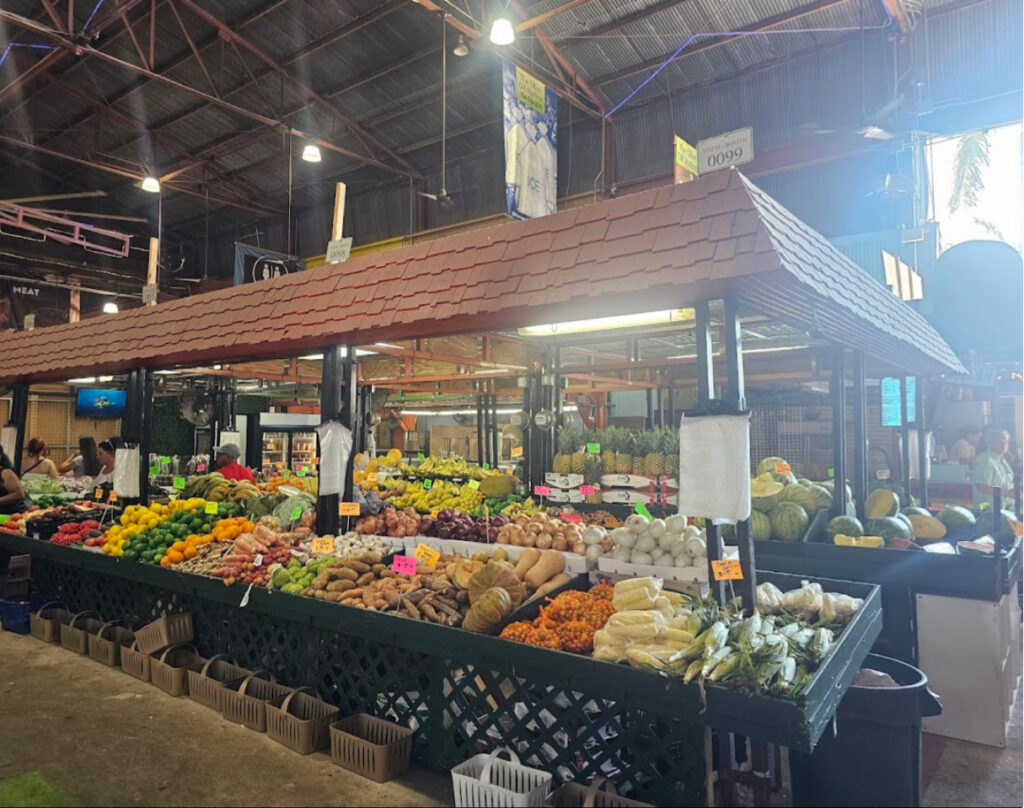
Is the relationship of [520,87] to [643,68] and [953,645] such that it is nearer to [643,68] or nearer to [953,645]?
[643,68]

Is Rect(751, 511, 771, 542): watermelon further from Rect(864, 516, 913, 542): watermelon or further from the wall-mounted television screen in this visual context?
the wall-mounted television screen

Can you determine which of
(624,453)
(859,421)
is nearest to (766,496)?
(859,421)

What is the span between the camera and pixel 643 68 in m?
10.1

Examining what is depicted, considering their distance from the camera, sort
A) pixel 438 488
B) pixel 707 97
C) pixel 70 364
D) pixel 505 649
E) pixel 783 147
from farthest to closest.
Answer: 1. pixel 707 97
2. pixel 783 147
3. pixel 438 488
4. pixel 70 364
5. pixel 505 649

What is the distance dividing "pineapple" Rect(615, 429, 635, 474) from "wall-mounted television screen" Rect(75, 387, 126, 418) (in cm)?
1774

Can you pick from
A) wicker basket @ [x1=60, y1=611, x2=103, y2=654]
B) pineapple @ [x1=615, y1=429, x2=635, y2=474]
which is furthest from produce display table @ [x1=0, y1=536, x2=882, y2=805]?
pineapple @ [x1=615, y1=429, x2=635, y2=474]

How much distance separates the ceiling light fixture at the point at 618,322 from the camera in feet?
21.6

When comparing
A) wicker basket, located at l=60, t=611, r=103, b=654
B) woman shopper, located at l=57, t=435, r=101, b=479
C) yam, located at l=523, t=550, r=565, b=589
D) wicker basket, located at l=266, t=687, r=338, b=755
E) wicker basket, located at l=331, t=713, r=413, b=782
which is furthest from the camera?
woman shopper, located at l=57, t=435, r=101, b=479

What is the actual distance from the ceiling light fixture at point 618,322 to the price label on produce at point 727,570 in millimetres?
3205

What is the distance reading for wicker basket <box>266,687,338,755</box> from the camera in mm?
3811

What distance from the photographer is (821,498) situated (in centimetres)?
550

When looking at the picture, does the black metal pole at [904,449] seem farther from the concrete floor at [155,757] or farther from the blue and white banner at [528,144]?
the concrete floor at [155,757]

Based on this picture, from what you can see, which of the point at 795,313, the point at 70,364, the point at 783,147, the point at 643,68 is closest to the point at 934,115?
the point at 783,147

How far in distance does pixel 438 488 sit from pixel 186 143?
37.1 ft
